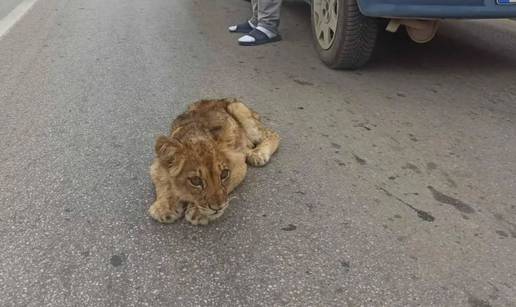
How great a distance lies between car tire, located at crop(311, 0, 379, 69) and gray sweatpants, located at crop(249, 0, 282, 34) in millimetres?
688

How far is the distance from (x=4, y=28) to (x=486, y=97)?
5.67m

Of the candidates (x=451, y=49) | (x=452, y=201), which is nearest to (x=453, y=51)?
(x=451, y=49)

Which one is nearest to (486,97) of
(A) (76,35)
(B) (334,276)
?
(B) (334,276)

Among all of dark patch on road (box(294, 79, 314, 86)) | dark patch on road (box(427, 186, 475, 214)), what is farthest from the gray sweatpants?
dark patch on road (box(427, 186, 475, 214))

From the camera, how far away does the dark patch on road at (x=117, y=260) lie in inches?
93.3

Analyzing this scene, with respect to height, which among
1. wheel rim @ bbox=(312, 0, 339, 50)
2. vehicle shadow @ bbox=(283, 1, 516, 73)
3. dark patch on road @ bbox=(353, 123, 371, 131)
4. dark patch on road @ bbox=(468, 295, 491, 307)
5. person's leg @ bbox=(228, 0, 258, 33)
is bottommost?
person's leg @ bbox=(228, 0, 258, 33)

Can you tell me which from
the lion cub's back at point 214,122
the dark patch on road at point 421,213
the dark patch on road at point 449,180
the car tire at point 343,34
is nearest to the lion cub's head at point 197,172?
the lion cub's back at point 214,122

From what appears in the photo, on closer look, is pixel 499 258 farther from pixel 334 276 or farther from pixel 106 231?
A: pixel 106 231

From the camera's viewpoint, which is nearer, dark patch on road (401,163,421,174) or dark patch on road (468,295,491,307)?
dark patch on road (468,295,491,307)

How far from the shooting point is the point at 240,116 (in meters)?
3.34

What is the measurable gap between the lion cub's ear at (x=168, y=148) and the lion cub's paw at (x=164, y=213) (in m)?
0.24

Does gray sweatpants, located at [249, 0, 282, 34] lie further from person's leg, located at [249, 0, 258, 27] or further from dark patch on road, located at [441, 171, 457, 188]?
dark patch on road, located at [441, 171, 457, 188]

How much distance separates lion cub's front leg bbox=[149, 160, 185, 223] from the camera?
103 inches

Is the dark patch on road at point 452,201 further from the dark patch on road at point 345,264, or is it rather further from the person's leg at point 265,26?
the person's leg at point 265,26
